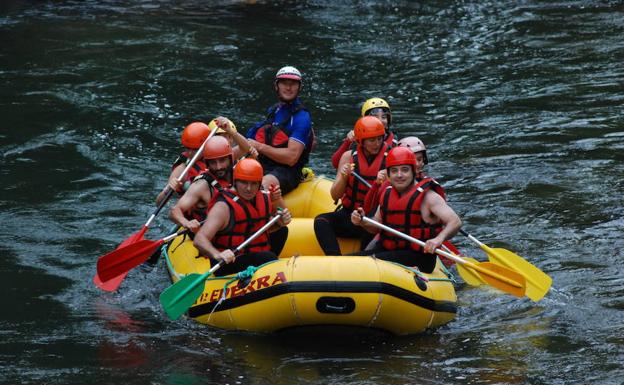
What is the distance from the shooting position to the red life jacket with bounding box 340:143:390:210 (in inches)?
340

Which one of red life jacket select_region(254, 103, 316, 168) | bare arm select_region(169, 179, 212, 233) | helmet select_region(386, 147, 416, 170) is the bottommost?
bare arm select_region(169, 179, 212, 233)

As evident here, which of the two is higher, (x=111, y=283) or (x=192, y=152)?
(x=192, y=152)

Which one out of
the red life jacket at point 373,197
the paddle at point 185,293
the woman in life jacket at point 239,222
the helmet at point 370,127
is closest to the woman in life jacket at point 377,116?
the helmet at point 370,127

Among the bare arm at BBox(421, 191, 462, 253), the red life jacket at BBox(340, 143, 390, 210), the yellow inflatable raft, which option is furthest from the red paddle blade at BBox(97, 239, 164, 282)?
the bare arm at BBox(421, 191, 462, 253)

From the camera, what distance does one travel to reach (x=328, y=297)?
7.11m

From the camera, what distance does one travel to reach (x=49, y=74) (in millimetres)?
15969

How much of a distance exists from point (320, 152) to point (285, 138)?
3734 mm

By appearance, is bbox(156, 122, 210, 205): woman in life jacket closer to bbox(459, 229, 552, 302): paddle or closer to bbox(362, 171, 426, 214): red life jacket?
bbox(362, 171, 426, 214): red life jacket

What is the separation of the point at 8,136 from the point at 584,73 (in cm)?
817

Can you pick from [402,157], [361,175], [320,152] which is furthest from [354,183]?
[320,152]

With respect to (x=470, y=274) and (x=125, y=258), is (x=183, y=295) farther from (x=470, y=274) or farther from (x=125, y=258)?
(x=470, y=274)

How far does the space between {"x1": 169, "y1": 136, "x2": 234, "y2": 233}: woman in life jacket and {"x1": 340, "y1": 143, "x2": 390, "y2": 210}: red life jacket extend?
3.24ft

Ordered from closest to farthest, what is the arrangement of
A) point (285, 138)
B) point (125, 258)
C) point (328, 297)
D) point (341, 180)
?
point (328, 297), point (125, 258), point (341, 180), point (285, 138)

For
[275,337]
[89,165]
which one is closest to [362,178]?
[275,337]
